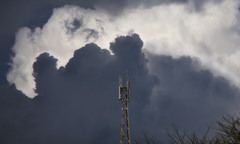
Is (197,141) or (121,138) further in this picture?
(121,138)

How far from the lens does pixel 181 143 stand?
33.0 feet

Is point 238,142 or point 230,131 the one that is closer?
point 238,142

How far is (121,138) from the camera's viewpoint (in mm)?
24094

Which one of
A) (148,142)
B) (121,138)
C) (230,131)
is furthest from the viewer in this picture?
(121,138)

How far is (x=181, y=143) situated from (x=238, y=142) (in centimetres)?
317

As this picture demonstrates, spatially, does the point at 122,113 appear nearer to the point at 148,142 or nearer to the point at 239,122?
the point at 239,122

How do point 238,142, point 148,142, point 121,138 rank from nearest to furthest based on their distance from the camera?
point 148,142 < point 238,142 < point 121,138

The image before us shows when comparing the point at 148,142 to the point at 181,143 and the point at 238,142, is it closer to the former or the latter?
the point at 181,143

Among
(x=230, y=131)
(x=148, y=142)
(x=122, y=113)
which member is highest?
(x=122, y=113)

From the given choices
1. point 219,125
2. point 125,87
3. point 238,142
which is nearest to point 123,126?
point 125,87

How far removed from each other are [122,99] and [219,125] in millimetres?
13121

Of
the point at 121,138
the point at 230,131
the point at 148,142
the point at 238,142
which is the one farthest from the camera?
the point at 121,138

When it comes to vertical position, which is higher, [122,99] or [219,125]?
[122,99]

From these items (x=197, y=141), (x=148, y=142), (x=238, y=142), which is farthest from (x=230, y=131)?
(x=148, y=142)
